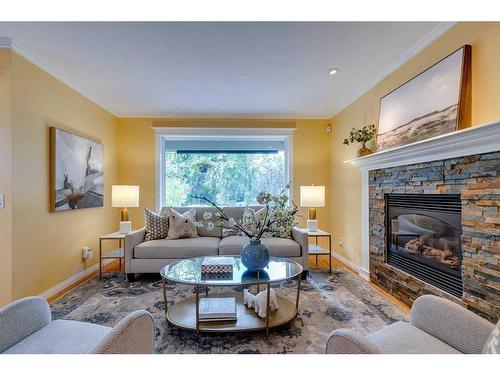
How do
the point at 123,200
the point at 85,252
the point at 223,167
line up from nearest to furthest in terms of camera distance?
1. the point at 85,252
2. the point at 123,200
3. the point at 223,167

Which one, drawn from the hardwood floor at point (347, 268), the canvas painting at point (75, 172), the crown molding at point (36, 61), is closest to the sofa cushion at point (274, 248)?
the hardwood floor at point (347, 268)

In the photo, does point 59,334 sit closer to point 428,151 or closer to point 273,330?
point 273,330

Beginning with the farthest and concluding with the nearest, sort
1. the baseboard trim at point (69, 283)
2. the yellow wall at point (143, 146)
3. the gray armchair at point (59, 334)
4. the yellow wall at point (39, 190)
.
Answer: the yellow wall at point (143, 146)
the baseboard trim at point (69, 283)
the yellow wall at point (39, 190)
the gray armchair at point (59, 334)

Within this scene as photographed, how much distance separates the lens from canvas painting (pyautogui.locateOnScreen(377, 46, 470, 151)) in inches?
77.5

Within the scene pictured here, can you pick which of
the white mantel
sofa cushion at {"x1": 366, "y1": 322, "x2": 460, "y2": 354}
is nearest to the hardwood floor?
the white mantel

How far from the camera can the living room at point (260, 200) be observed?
168 centimetres

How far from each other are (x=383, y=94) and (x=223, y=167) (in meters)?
2.71

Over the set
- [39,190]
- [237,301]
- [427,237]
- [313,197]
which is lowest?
[237,301]

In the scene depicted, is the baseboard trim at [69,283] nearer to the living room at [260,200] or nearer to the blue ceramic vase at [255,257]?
the living room at [260,200]

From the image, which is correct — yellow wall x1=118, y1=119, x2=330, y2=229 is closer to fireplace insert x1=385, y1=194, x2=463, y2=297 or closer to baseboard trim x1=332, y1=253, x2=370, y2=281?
baseboard trim x1=332, y1=253, x2=370, y2=281

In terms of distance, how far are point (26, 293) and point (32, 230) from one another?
575mm

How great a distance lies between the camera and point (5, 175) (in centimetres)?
233

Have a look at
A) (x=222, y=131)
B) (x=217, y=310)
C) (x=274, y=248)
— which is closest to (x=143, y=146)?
(x=222, y=131)

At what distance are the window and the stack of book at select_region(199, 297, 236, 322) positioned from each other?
2.56 meters
